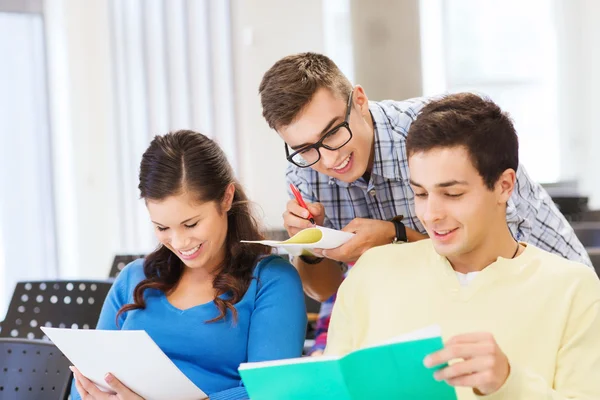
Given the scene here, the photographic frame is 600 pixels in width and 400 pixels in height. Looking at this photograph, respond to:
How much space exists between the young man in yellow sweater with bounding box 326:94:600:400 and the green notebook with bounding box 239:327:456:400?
0.19m

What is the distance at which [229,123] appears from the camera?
6.01 m

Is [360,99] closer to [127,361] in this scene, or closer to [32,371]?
[127,361]

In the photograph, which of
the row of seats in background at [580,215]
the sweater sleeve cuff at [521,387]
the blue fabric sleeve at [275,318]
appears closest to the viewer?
the sweater sleeve cuff at [521,387]

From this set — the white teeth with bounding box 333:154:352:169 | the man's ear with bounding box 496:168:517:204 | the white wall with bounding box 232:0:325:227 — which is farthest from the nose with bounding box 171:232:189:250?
the white wall with bounding box 232:0:325:227

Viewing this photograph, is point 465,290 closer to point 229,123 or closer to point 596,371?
point 596,371

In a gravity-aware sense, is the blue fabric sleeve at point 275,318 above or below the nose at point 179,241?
below

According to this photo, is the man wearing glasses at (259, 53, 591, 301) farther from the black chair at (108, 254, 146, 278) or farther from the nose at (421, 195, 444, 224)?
the black chair at (108, 254, 146, 278)

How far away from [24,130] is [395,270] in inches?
154

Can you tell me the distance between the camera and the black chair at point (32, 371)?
220cm

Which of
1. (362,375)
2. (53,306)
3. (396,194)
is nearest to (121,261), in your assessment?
(53,306)

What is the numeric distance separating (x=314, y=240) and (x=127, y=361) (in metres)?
0.51

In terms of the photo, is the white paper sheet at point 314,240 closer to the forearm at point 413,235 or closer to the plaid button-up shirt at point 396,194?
the forearm at point 413,235

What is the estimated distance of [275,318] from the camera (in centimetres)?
209

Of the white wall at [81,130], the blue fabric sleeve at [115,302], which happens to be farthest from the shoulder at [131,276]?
the white wall at [81,130]
